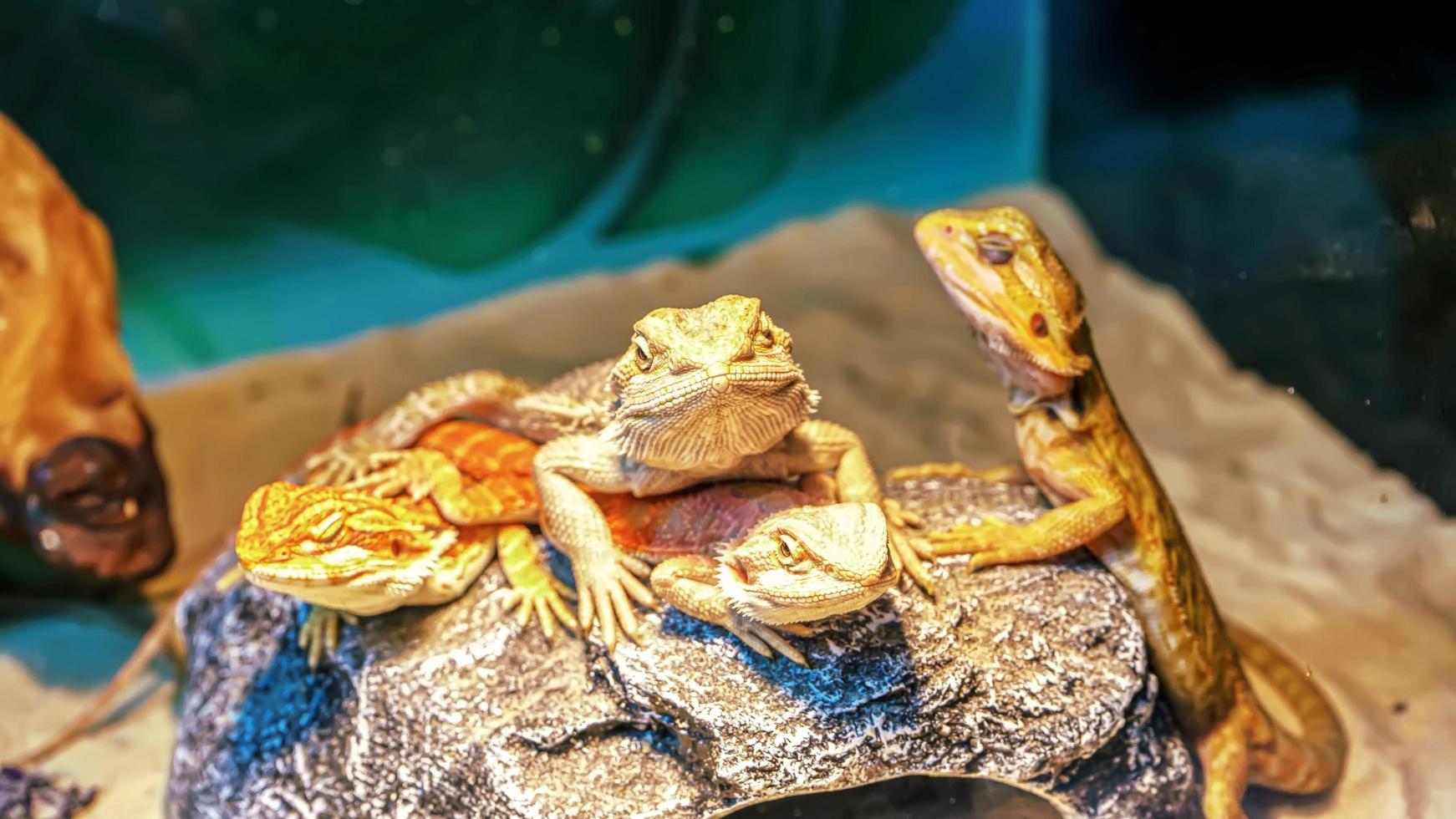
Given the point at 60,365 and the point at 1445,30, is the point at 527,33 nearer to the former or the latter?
the point at 60,365

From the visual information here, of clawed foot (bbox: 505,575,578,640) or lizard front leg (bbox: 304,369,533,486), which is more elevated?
lizard front leg (bbox: 304,369,533,486)

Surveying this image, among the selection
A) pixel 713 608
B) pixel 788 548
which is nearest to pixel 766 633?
pixel 713 608

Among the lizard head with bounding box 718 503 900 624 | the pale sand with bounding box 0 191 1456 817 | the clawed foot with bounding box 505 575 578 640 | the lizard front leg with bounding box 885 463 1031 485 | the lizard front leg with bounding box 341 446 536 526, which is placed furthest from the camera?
the pale sand with bounding box 0 191 1456 817

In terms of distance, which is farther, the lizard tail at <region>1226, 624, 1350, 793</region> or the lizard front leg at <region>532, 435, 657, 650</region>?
the lizard tail at <region>1226, 624, 1350, 793</region>

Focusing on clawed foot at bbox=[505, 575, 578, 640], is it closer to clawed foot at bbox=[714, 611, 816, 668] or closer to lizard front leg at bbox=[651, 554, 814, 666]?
lizard front leg at bbox=[651, 554, 814, 666]

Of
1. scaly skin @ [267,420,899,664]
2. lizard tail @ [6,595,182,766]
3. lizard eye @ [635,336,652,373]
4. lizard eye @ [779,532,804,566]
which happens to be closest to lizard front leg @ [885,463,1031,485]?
scaly skin @ [267,420,899,664]
